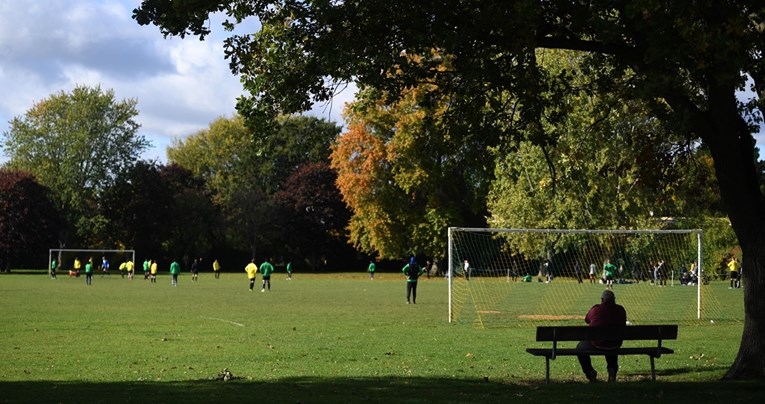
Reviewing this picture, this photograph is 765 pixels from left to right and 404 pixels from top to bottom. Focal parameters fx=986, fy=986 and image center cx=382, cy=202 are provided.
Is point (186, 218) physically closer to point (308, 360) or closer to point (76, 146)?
point (76, 146)

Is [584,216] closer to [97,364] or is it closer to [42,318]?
[42,318]

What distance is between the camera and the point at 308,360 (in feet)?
53.6

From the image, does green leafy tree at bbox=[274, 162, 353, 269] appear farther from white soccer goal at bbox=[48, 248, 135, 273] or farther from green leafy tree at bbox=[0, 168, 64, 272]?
green leafy tree at bbox=[0, 168, 64, 272]

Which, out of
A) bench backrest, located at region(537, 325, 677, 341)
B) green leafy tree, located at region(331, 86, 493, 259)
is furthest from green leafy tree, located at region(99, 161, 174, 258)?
bench backrest, located at region(537, 325, 677, 341)

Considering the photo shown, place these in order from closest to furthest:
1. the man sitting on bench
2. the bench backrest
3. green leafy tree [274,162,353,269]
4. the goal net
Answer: the bench backrest → the man sitting on bench → the goal net → green leafy tree [274,162,353,269]

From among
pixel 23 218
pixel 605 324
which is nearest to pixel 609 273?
pixel 605 324

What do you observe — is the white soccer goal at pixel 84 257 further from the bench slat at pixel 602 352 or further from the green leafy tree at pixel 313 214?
the bench slat at pixel 602 352

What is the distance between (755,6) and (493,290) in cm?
3561

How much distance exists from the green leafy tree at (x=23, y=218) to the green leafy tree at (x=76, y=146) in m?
3.89

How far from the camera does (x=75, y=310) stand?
95.8 feet

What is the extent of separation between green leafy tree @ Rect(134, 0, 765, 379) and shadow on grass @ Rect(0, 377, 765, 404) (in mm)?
2037

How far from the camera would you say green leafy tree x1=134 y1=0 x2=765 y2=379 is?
11.3 meters

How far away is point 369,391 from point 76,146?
7633cm

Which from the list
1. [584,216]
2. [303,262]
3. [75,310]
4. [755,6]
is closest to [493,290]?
[584,216]
